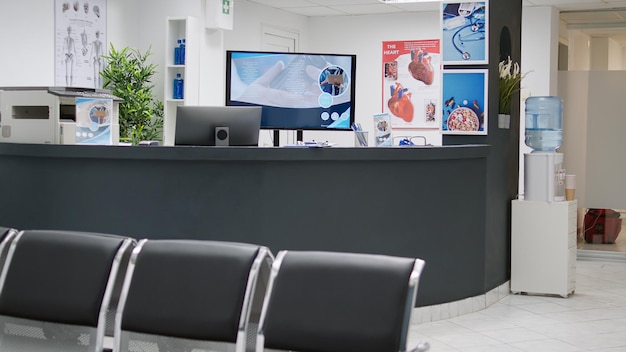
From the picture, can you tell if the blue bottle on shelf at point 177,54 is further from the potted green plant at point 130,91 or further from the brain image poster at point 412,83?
the brain image poster at point 412,83

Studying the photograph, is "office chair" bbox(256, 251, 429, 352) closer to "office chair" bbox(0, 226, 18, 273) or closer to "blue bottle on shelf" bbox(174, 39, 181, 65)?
"office chair" bbox(0, 226, 18, 273)

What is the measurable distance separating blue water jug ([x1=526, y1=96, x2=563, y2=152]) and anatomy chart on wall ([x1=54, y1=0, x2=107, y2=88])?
4.00 m

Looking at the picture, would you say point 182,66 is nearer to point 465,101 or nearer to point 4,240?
point 465,101

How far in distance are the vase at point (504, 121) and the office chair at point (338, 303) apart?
391 centimetres

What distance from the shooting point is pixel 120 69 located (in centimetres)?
805

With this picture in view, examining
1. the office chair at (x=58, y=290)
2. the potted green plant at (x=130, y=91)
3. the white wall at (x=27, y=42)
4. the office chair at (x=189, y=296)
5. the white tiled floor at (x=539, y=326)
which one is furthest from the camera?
the potted green plant at (x=130, y=91)

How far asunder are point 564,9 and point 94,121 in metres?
6.22

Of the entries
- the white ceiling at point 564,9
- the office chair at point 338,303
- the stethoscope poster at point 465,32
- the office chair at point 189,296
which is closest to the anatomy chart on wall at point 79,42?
the white ceiling at point 564,9

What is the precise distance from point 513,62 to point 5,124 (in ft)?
12.0

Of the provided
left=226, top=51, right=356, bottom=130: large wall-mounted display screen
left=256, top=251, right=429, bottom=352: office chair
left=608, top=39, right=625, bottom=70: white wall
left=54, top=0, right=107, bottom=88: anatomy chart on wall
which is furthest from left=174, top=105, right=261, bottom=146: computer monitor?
left=608, top=39, right=625, bottom=70: white wall

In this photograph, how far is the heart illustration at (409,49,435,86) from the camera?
10430 millimetres

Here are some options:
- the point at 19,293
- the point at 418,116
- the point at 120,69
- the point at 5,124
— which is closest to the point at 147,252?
the point at 19,293

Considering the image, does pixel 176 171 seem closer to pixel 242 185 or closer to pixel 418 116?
pixel 242 185

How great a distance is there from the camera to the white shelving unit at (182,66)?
8.27 metres
